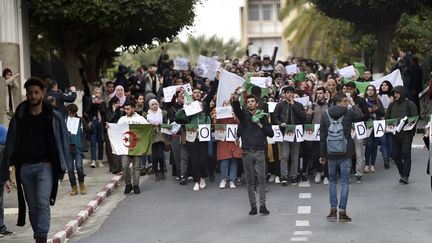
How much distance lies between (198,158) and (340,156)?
16.5ft

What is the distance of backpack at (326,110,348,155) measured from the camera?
15016 mm

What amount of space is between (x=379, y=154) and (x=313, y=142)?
3596 mm

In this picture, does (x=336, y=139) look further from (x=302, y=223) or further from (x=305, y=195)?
(x=305, y=195)

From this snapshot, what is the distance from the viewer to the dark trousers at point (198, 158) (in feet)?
63.8

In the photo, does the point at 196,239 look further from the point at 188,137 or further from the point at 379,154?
the point at 379,154

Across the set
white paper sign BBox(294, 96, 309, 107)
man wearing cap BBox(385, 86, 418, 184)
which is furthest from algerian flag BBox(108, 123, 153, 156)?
man wearing cap BBox(385, 86, 418, 184)

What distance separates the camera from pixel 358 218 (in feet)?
50.2

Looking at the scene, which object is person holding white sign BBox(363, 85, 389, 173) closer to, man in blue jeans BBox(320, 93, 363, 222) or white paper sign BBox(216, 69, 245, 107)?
white paper sign BBox(216, 69, 245, 107)

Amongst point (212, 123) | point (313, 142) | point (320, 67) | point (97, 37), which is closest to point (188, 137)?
point (212, 123)

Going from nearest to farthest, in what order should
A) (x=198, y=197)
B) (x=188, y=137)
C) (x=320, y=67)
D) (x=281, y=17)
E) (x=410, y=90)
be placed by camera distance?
(x=198, y=197) → (x=188, y=137) → (x=410, y=90) → (x=320, y=67) → (x=281, y=17)

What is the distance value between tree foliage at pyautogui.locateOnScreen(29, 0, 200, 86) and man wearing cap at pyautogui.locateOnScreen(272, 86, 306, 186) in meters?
6.64

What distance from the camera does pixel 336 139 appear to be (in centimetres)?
1505

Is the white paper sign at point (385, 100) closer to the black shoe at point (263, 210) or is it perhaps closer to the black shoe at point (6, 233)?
the black shoe at point (263, 210)

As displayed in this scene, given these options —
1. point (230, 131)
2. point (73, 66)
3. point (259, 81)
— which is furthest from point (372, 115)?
point (73, 66)
